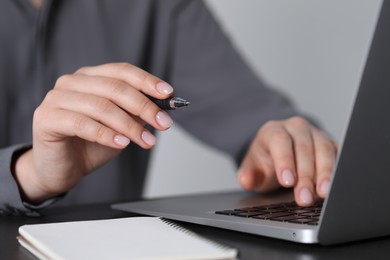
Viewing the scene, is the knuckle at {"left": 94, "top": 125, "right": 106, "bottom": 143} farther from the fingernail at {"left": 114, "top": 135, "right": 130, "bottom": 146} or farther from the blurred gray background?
→ the blurred gray background

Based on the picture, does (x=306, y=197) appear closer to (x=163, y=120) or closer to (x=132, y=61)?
(x=163, y=120)

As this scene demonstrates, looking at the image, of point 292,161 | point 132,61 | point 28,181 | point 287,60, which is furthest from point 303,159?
point 287,60

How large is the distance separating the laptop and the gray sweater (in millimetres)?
585

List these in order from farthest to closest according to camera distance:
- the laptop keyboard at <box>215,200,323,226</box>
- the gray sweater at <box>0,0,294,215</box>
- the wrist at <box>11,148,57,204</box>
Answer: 1. the gray sweater at <box>0,0,294,215</box>
2. the wrist at <box>11,148,57,204</box>
3. the laptop keyboard at <box>215,200,323,226</box>

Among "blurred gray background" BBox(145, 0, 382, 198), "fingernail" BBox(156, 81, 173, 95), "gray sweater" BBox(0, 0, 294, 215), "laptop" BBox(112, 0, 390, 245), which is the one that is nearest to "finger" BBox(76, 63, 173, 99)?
"fingernail" BBox(156, 81, 173, 95)

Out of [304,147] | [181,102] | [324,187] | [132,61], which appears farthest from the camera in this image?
[132,61]

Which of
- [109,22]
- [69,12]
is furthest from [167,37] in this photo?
[69,12]

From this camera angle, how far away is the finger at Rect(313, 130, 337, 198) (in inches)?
32.0

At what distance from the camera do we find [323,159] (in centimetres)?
89

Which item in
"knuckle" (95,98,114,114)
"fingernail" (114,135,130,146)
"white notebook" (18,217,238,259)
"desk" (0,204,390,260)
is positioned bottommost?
"desk" (0,204,390,260)

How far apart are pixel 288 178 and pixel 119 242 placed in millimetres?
336

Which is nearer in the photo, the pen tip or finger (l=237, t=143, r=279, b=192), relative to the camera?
the pen tip

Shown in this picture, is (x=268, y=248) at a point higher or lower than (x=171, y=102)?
lower

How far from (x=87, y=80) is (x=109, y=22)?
73 centimetres
